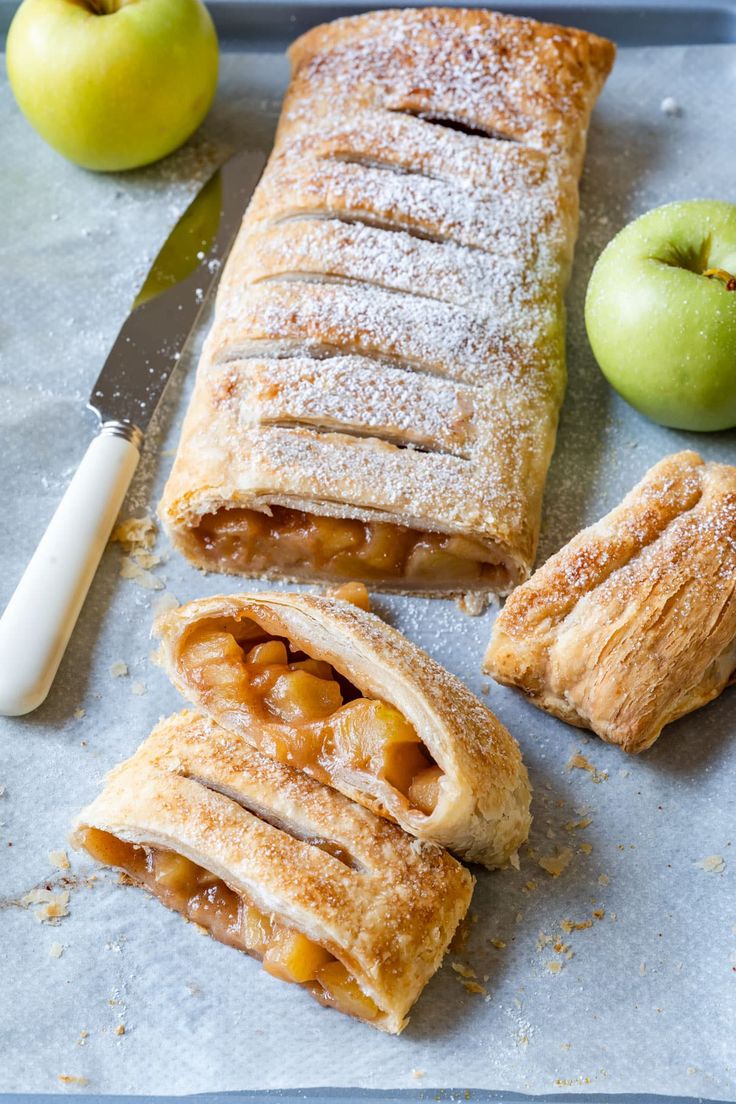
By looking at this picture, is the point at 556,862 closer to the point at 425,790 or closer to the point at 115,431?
the point at 425,790

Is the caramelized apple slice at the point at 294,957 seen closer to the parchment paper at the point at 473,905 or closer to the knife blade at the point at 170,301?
the parchment paper at the point at 473,905

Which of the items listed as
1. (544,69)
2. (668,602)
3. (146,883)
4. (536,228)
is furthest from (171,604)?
Result: (544,69)

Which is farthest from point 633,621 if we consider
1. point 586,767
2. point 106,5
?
point 106,5

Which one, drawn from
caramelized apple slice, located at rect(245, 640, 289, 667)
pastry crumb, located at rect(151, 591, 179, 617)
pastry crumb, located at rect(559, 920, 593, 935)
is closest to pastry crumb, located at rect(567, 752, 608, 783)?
pastry crumb, located at rect(559, 920, 593, 935)

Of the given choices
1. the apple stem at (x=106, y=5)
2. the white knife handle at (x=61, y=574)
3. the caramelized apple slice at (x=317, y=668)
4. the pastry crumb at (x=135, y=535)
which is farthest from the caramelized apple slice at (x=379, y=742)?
the apple stem at (x=106, y=5)

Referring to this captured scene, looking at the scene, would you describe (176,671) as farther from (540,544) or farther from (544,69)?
(544,69)

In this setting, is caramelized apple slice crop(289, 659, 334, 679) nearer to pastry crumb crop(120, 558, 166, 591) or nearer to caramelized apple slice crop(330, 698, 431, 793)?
caramelized apple slice crop(330, 698, 431, 793)

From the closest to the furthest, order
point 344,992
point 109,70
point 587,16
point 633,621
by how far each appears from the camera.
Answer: point 344,992 → point 633,621 → point 109,70 → point 587,16
